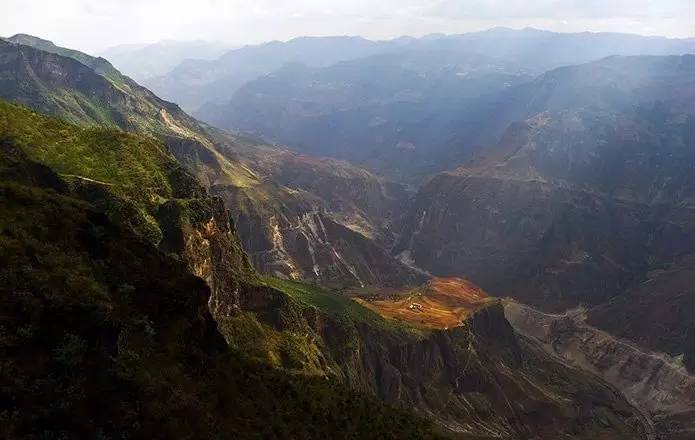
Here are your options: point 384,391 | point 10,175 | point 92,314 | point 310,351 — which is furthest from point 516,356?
point 92,314

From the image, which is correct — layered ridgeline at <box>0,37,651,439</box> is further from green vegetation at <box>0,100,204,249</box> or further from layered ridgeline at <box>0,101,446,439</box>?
green vegetation at <box>0,100,204,249</box>

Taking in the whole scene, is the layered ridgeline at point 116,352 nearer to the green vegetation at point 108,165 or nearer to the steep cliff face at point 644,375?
the green vegetation at point 108,165

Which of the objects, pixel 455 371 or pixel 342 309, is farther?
pixel 455 371

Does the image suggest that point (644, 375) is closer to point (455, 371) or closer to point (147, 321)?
point (455, 371)

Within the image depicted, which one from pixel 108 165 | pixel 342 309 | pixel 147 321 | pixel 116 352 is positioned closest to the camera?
pixel 116 352

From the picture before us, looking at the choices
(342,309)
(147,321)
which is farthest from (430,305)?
(147,321)

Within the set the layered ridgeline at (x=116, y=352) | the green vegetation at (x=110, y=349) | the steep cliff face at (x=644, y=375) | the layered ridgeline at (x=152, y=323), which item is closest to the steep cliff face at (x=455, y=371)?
the layered ridgeline at (x=152, y=323)
